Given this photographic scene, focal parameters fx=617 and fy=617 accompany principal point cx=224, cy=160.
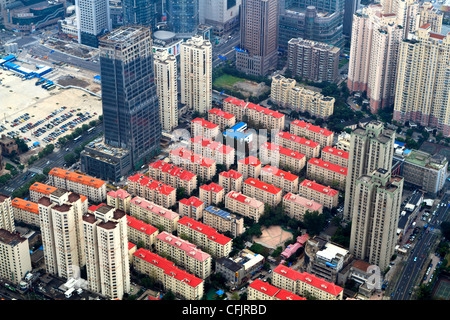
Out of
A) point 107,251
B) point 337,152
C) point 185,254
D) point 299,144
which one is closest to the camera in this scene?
point 107,251

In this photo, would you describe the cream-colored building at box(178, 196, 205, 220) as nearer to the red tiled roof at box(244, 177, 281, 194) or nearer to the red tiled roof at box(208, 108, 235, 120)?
the red tiled roof at box(244, 177, 281, 194)

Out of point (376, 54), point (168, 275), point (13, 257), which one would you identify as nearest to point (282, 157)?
point (376, 54)

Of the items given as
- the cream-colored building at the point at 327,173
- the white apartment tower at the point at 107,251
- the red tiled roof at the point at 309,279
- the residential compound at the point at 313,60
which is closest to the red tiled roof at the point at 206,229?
the red tiled roof at the point at 309,279

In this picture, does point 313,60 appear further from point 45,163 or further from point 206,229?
point 45,163

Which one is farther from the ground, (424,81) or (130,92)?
(130,92)

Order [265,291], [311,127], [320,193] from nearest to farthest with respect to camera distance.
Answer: [265,291] → [320,193] → [311,127]

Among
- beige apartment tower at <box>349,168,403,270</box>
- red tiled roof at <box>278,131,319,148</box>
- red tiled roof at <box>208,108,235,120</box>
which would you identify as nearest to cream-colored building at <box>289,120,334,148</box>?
red tiled roof at <box>278,131,319,148</box>
